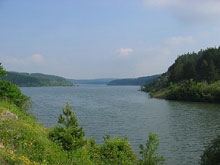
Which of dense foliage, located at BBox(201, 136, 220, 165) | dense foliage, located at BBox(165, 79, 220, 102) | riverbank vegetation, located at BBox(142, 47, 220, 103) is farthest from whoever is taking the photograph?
riverbank vegetation, located at BBox(142, 47, 220, 103)

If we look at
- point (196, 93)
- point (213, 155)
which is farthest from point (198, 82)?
point (213, 155)

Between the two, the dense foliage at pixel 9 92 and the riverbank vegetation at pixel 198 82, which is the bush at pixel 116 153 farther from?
the riverbank vegetation at pixel 198 82

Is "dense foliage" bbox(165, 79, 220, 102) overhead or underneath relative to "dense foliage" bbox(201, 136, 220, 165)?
overhead

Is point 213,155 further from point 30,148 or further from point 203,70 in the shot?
point 203,70

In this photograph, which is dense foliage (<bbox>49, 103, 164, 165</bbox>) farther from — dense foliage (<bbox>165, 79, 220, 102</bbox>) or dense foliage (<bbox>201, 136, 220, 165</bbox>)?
dense foliage (<bbox>165, 79, 220, 102</bbox>)

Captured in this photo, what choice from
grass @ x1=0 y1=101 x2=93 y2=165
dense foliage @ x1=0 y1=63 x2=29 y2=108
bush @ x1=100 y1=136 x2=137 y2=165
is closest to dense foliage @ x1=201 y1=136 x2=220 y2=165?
bush @ x1=100 y1=136 x2=137 y2=165

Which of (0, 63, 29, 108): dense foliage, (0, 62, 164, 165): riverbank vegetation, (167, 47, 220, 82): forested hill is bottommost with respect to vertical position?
(0, 62, 164, 165): riverbank vegetation

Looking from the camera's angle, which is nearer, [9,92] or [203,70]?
[9,92]

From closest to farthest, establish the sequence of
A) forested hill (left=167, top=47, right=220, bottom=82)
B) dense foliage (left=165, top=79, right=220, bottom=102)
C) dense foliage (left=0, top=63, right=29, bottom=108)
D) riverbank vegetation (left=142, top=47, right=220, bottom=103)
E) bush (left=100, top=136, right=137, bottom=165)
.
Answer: bush (left=100, top=136, right=137, bottom=165)
dense foliage (left=0, top=63, right=29, bottom=108)
dense foliage (left=165, top=79, right=220, bottom=102)
riverbank vegetation (left=142, top=47, right=220, bottom=103)
forested hill (left=167, top=47, right=220, bottom=82)

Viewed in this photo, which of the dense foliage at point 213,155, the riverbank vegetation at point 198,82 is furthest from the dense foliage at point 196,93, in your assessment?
the dense foliage at point 213,155

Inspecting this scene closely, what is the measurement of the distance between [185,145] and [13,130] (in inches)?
877

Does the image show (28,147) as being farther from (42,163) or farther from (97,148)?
(97,148)

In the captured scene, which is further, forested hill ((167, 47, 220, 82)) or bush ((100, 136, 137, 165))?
forested hill ((167, 47, 220, 82))

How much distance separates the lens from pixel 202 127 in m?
41.1
